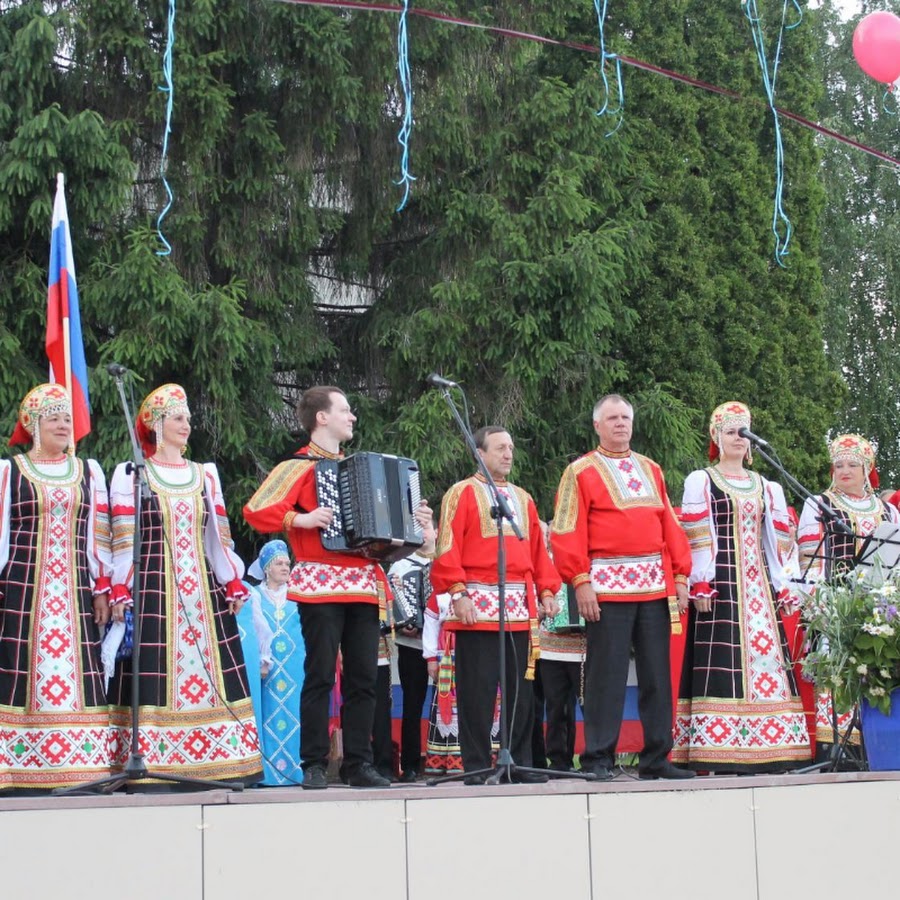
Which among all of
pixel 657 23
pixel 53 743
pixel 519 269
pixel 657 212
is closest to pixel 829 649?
pixel 53 743

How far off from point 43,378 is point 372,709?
17.9ft

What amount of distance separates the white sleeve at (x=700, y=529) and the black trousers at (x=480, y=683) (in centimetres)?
94

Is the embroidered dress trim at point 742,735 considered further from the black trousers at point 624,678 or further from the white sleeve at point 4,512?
the white sleeve at point 4,512

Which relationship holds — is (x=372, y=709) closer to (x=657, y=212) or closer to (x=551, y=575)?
(x=551, y=575)

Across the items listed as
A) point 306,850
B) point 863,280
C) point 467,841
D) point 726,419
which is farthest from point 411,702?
point 863,280

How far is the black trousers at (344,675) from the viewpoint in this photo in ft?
19.3

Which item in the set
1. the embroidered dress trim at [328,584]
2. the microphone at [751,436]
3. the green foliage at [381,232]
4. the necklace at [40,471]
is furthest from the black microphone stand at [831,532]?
the green foliage at [381,232]

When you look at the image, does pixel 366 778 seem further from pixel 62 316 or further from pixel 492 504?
pixel 62 316

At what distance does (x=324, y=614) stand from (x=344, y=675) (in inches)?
12.0

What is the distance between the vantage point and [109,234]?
10.9 metres

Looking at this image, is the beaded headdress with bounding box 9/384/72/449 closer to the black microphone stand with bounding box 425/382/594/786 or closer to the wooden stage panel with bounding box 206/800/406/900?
the black microphone stand with bounding box 425/382/594/786

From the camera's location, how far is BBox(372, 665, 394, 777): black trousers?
8414 mm

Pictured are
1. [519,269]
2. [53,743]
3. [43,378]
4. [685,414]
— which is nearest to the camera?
[53,743]

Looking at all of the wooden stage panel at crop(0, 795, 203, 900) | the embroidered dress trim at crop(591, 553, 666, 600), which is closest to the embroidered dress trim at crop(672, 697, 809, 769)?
the embroidered dress trim at crop(591, 553, 666, 600)
